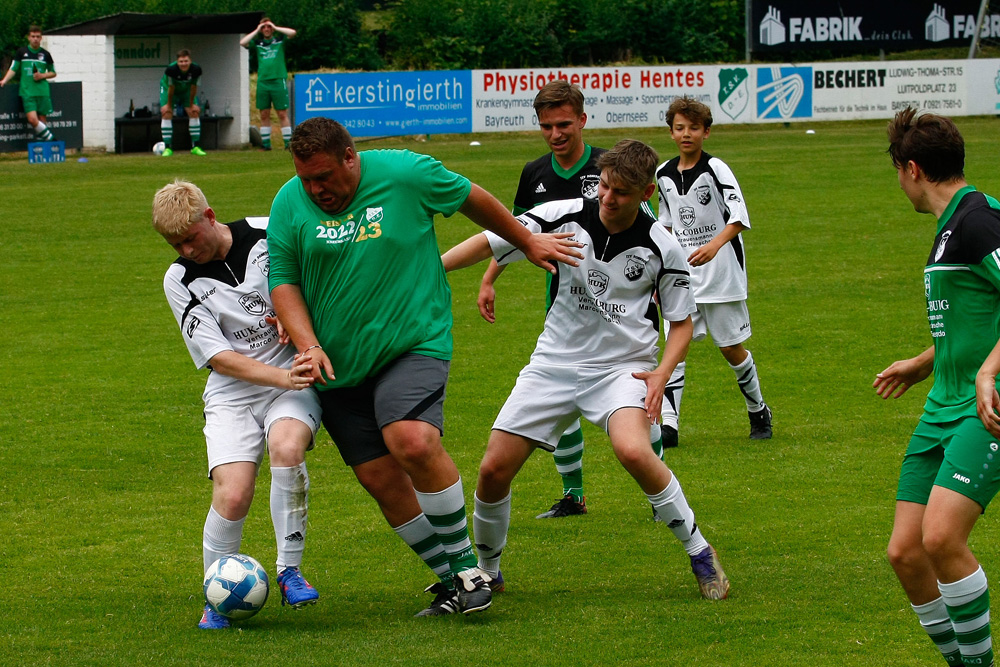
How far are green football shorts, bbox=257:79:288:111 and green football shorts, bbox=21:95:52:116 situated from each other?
4.01 m

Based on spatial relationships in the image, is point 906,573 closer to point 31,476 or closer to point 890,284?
point 31,476

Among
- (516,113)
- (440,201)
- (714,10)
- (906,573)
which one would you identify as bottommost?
(906,573)

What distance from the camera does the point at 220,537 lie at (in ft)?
17.4

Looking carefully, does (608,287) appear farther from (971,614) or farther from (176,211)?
(971,614)

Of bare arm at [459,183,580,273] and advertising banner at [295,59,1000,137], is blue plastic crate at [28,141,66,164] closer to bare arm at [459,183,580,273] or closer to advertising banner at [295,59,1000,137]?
advertising banner at [295,59,1000,137]

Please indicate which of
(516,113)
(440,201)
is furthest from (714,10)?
(440,201)

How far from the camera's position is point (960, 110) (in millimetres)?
31734

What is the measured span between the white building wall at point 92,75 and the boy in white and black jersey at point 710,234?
1989 cm

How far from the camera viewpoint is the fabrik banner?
3612 cm

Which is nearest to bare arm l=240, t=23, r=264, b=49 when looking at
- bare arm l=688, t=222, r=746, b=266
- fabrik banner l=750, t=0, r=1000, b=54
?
fabrik banner l=750, t=0, r=1000, b=54

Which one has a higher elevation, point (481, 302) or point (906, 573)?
point (481, 302)

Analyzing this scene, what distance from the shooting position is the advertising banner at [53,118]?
78.2 ft

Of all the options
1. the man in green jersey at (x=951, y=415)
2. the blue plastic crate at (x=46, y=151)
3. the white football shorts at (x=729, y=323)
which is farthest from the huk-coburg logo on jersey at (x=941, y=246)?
the blue plastic crate at (x=46, y=151)

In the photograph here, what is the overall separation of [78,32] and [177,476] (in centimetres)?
2075
